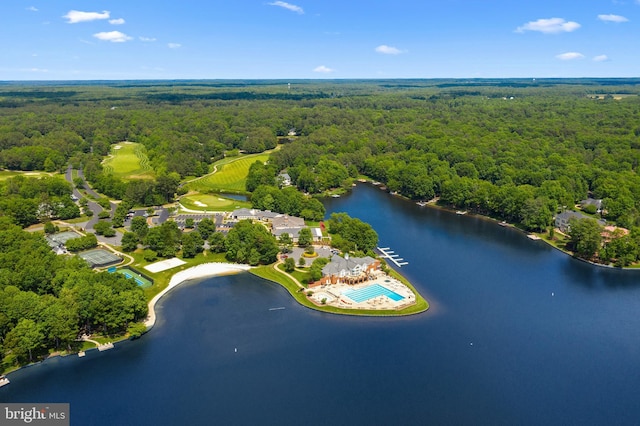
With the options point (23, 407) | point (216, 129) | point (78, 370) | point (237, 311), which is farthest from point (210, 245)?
point (216, 129)

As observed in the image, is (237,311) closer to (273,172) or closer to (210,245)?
(210,245)

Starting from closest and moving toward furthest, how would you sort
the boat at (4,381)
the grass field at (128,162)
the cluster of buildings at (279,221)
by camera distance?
the boat at (4,381)
the cluster of buildings at (279,221)
the grass field at (128,162)

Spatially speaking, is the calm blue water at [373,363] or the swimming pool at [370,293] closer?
the calm blue water at [373,363]

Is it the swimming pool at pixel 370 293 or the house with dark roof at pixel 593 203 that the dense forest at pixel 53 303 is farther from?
the house with dark roof at pixel 593 203

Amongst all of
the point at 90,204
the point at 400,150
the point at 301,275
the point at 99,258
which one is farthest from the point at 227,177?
the point at 301,275

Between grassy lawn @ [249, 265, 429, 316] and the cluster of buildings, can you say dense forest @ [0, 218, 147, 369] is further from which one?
the cluster of buildings

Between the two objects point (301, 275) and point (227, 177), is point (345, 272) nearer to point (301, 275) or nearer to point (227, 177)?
point (301, 275)

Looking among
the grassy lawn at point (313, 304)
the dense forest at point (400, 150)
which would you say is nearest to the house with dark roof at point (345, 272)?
the grassy lawn at point (313, 304)
